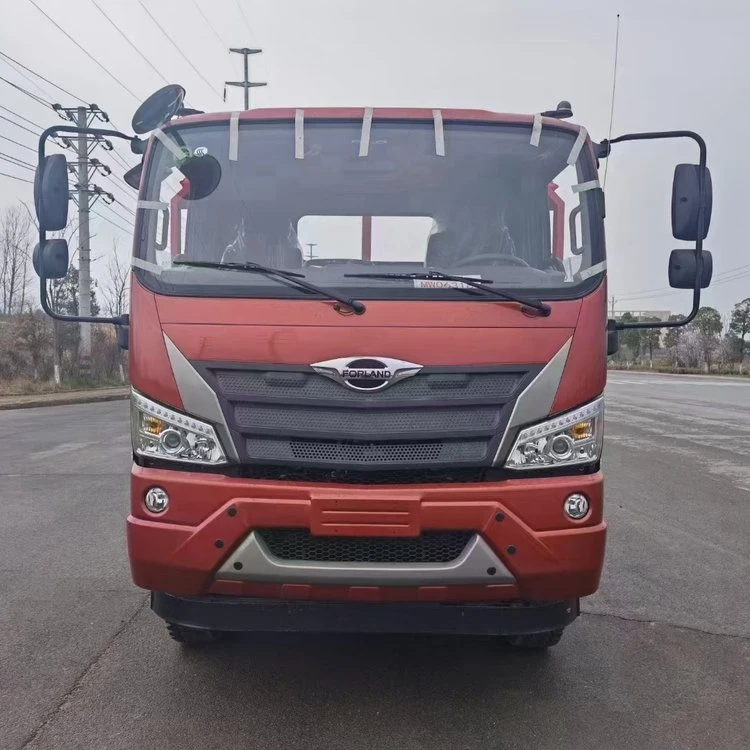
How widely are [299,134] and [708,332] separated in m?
63.0

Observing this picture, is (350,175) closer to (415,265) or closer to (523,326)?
(415,265)

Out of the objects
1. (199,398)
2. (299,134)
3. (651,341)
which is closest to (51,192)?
(299,134)

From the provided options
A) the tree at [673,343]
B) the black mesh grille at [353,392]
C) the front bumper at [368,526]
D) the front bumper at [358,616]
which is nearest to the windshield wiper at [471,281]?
the black mesh grille at [353,392]

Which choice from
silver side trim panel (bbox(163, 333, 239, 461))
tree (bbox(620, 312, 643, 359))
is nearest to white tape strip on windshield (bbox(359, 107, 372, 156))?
silver side trim panel (bbox(163, 333, 239, 461))

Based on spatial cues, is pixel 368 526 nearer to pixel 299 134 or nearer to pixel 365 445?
pixel 365 445

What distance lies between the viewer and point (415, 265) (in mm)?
3463

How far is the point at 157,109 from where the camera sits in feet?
13.1

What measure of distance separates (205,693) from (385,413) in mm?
1567

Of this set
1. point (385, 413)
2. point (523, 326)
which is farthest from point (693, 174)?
point (385, 413)

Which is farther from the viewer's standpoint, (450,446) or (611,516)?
(611,516)

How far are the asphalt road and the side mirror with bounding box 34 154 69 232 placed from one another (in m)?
2.17

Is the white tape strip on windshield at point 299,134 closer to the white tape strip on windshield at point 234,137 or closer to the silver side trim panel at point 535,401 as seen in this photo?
the white tape strip on windshield at point 234,137

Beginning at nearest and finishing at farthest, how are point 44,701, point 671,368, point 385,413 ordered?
1. point 385,413
2. point 44,701
3. point 671,368

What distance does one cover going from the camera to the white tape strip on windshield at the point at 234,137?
11.9 feet
